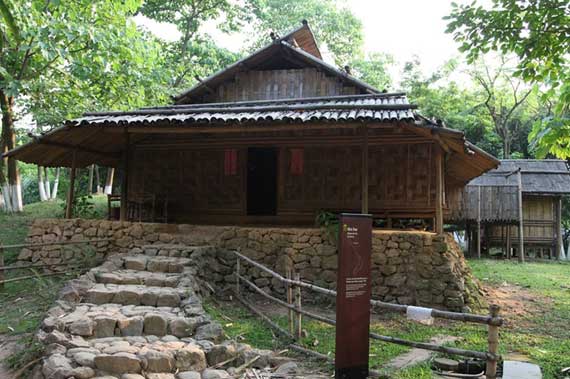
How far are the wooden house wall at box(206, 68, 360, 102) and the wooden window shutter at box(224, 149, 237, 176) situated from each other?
241cm

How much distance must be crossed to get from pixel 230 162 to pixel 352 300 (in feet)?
22.2

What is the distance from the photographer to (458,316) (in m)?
4.13

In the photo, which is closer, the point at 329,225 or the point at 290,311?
the point at 290,311

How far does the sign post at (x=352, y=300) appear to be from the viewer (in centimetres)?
414

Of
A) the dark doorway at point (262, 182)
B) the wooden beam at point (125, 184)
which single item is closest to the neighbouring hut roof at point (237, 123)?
the wooden beam at point (125, 184)

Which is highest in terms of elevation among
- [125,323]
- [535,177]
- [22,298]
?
[535,177]

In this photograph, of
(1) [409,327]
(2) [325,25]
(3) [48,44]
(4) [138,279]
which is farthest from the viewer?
(2) [325,25]

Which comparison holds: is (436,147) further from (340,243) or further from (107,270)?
(107,270)

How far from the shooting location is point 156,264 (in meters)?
7.77

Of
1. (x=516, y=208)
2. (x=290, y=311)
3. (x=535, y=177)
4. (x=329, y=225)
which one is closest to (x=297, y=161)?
(x=329, y=225)

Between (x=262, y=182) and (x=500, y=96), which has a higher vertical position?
(x=500, y=96)

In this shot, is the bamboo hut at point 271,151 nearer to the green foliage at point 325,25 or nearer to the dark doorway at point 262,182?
the dark doorway at point 262,182

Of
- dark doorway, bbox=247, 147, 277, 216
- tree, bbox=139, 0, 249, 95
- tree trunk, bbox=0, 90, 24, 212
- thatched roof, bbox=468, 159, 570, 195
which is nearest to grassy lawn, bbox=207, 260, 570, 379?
dark doorway, bbox=247, 147, 277, 216

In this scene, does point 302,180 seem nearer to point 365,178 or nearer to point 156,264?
point 365,178
